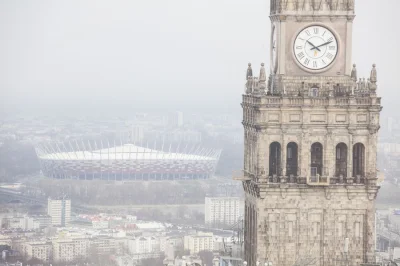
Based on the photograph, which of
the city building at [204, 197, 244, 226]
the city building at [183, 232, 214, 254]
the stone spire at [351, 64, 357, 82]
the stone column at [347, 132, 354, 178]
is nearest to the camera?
the stone column at [347, 132, 354, 178]

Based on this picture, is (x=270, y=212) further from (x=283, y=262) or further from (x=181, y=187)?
(x=181, y=187)

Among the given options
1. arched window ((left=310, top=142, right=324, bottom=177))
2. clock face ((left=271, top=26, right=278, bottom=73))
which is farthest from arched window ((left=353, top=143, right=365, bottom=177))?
clock face ((left=271, top=26, right=278, bottom=73))

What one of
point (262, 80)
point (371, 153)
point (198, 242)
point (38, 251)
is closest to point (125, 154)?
point (38, 251)

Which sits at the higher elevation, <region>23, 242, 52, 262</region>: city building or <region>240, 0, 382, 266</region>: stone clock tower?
<region>240, 0, 382, 266</region>: stone clock tower

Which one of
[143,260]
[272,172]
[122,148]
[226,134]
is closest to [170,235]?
[143,260]

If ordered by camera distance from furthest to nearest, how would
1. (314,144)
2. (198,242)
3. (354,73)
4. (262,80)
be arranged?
(198,242), (354,73), (314,144), (262,80)

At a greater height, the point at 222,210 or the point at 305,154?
the point at 305,154

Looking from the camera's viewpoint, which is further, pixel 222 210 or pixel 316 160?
pixel 222 210

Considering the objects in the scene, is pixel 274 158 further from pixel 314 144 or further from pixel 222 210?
pixel 222 210

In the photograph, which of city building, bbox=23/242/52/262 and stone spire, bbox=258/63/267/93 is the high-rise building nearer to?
city building, bbox=23/242/52/262
